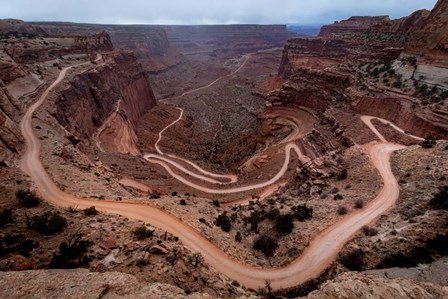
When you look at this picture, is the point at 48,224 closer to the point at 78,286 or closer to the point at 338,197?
the point at 78,286

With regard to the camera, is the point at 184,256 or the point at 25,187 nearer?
the point at 184,256

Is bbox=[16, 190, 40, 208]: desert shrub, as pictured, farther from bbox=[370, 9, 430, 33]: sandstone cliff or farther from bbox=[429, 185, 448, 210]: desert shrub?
bbox=[370, 9, 430, 33]: sandstone cliff

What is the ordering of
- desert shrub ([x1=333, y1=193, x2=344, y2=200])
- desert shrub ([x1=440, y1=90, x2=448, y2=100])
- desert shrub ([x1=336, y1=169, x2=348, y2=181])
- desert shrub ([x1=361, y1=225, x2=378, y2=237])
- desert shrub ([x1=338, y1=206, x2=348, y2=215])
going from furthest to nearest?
desert shrub ([x1=440, y1=90, x2=448, y2=100])
desert shrub ([x1=336, y1=169, x2=348, y2=181])
desert shrub ([x1=333, y1=193, x2=344, y2=200])
desert shrub ([x1=338, y1=206, x2=348, y2=215])
desert shrub ([x1=361, y1=225, x2=378, y2=237])

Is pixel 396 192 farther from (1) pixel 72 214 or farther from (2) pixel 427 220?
(1) pixel 72 214

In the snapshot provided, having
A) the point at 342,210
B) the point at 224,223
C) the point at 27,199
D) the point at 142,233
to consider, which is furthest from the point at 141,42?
the point at 342,210

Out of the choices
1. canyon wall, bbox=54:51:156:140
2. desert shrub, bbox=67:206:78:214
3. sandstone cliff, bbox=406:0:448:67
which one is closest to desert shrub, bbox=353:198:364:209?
desert shrub, bbox=67:206:78:214

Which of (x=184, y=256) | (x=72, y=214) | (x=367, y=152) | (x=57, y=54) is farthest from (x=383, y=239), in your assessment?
(x=57, y=54)

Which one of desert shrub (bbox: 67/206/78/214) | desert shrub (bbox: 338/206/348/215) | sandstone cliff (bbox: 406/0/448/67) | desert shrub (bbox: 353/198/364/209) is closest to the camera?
desert shrub (bbox: 67/206/78/214)
